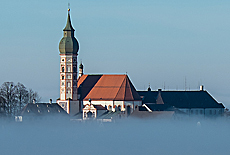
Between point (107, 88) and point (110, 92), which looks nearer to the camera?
point (110, 92)

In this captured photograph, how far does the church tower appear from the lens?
18812 cm

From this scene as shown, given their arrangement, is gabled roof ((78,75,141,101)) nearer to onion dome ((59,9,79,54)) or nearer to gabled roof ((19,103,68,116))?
gabled roof ((19,103,68,116))

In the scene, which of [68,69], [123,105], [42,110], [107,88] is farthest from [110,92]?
[42,110]

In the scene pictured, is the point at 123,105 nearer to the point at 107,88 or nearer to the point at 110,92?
the point at 110,92

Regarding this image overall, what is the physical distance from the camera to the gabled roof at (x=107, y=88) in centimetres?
19000

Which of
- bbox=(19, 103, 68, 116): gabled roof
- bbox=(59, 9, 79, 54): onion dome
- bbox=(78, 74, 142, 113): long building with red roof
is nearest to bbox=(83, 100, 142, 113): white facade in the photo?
bbox=(78, 74, 142, 113): long building with red roof

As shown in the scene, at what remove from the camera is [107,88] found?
193 metres

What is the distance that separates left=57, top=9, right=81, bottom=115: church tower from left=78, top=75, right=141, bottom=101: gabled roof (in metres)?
3.18

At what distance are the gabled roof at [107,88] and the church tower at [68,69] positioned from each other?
3182mm

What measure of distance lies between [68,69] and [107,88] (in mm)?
7633

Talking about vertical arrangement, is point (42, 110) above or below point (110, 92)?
below

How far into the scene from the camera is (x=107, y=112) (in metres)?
188

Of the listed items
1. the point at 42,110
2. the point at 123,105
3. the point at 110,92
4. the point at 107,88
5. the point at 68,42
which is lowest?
the point at 42,110

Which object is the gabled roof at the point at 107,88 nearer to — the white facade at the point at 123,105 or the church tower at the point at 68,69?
the white facade at the point at 123,105
